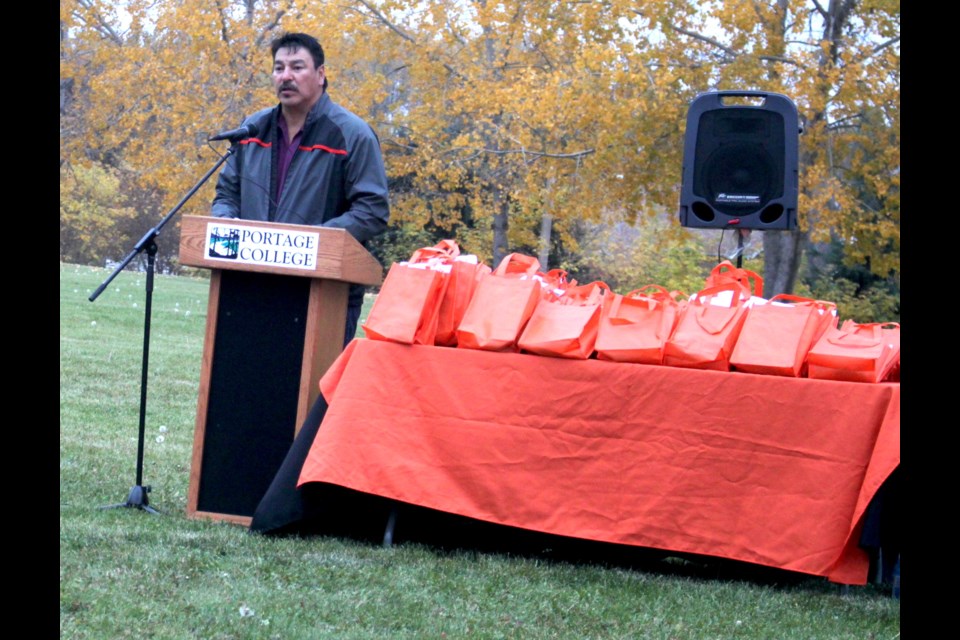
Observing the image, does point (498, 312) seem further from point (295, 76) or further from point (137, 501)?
point (137, 501)

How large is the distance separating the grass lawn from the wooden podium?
0.23 meters

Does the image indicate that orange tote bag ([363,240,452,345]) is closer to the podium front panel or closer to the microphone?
the podium front panel

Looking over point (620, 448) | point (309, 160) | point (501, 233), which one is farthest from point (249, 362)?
point (501, 233)

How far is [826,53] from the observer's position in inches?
508

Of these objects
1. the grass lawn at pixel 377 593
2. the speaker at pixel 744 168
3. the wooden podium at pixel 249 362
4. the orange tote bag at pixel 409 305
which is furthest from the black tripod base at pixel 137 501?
the speaker at pixel 744 168

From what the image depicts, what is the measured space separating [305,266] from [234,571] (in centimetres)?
125

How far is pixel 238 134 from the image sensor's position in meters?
4.77

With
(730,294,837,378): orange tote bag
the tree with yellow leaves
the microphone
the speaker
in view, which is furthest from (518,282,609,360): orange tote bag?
the tree with yellow leaves

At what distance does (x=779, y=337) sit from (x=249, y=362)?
82.7 inches

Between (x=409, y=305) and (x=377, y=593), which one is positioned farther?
(x=409, y=305)
